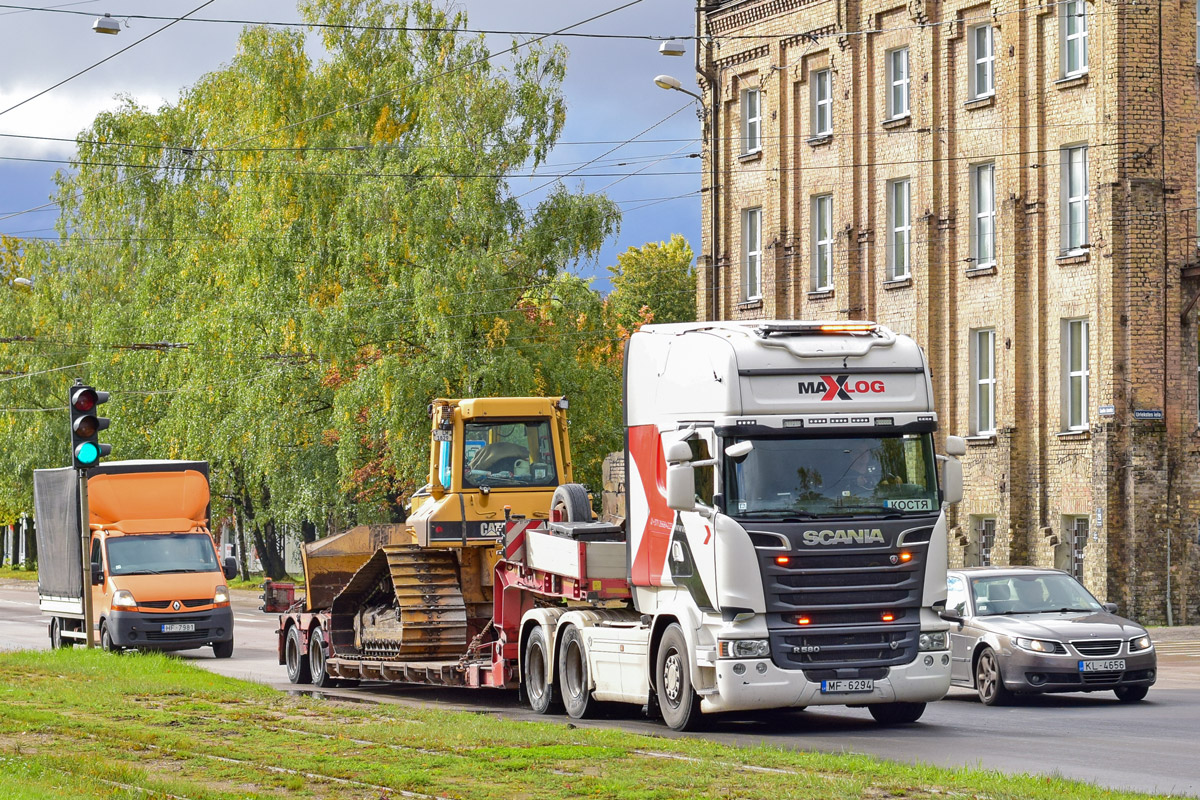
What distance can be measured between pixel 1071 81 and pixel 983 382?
6.80m

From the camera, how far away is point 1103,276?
34.8 metres

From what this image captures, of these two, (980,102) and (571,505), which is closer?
(571,505)

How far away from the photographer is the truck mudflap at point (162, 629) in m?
27.3

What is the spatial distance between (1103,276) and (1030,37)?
556 cm

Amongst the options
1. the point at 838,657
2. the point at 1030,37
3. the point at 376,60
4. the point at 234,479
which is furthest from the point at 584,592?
the point at 234,479

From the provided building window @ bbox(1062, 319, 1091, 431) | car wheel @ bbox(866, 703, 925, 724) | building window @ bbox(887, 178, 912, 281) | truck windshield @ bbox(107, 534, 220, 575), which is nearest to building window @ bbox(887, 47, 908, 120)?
building window @ bbox(887, 178, 912, 281)

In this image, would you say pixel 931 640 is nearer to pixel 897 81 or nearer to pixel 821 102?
pixel 897 81

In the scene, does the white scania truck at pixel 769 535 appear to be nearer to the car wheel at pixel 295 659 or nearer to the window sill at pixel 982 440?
the car wheel at pixel 295 659

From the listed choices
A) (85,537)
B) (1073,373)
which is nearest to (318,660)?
(85,537)

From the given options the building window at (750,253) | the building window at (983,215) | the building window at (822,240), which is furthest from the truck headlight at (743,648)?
the building window at (750,253)

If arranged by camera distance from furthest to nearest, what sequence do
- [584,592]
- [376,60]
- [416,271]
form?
1. [376,60]
2. [416,271]
3. [584,592]

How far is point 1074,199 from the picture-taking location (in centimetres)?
3625

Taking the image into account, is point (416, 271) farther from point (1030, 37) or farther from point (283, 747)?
point (283, 747)

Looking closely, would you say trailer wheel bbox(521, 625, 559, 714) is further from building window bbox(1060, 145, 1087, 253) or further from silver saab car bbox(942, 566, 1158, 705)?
building window bbox(1060, 145, 1087, 253)
